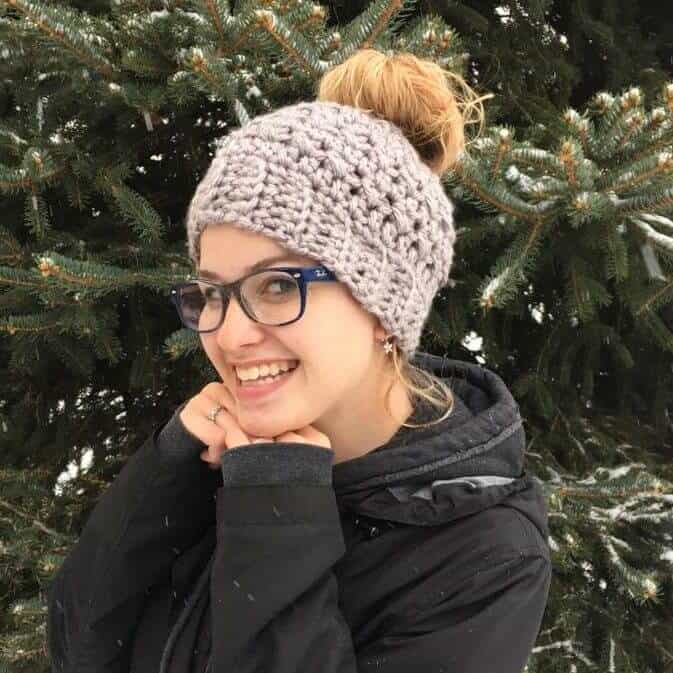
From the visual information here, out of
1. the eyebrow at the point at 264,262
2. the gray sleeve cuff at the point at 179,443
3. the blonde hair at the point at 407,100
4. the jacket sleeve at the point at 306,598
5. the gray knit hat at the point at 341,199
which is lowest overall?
the gray sleeve cuff at the point at 179,443

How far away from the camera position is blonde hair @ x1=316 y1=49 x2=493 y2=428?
1.44 meters

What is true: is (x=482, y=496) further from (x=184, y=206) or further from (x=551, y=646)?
(x=184, y=206)

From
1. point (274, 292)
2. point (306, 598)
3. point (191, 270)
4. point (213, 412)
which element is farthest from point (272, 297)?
point (191, 270)

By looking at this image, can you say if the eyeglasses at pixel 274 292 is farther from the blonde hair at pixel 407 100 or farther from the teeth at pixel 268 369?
the blonde hair at pixel 407 100

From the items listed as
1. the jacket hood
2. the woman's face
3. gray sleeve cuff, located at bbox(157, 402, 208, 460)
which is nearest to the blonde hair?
the jacket hood

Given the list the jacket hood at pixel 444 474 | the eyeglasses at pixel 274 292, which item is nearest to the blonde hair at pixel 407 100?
the jacket hood at pixel 444 474

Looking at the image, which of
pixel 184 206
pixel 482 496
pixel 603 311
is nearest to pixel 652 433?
pixel 603 311

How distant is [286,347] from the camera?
1.24 m

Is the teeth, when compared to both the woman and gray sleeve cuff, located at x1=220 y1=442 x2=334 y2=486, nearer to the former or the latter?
the woman

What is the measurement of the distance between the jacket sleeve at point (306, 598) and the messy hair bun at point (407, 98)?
737 mm

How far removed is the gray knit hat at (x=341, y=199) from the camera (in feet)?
4.07

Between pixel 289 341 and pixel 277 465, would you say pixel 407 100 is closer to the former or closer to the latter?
pixel 289 341

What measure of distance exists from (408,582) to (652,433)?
237 centimetres

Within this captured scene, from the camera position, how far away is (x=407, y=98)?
1437 mm
